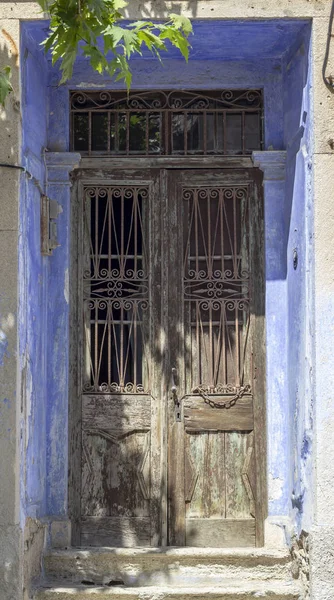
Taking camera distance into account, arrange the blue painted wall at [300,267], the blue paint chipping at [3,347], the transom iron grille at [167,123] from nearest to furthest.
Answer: the blue paint chipping at [3,347] → the blue painted wall at [300,267] → the transom iron grille at [167,123]

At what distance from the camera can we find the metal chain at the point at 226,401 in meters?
7.63

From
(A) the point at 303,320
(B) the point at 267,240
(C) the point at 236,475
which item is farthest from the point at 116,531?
(B) the point at 267,240

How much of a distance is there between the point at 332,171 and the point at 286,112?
100 centimetres

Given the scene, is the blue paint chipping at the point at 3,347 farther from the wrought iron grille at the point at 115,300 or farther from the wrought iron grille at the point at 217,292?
the wrought iron grille at the point at 217,292

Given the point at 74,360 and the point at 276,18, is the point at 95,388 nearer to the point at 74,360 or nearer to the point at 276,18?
the point at 74,360

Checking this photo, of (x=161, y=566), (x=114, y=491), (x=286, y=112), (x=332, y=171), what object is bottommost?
(x=161, y=566)

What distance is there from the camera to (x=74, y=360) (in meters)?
7.70

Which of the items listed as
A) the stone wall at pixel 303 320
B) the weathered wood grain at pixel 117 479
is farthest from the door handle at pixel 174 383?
the stone wall at pixel 303 320

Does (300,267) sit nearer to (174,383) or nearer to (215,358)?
(215,358)

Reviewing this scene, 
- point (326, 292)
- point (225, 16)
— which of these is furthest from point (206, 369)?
point (225, 16)

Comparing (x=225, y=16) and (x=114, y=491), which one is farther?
(x=114, y=491)

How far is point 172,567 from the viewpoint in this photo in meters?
7.21

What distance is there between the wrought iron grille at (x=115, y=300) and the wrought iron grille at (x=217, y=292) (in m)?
0.34

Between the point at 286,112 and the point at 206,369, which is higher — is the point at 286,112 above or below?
above
